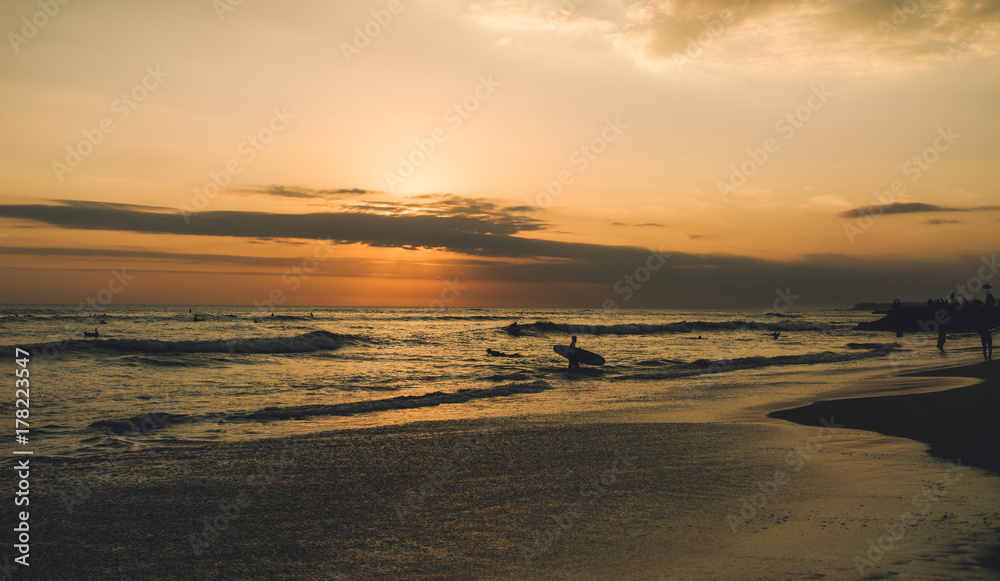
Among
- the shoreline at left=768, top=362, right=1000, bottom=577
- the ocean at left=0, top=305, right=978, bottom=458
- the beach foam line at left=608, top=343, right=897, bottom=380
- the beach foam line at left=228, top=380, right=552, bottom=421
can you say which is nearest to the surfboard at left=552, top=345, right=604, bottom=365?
the ocean at left=0, top=305, right=978, bottom=458

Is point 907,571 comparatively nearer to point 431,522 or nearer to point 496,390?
point 431,522

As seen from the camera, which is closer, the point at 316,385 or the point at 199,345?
the point at 316,385

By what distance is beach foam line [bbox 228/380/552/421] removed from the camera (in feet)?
56.0

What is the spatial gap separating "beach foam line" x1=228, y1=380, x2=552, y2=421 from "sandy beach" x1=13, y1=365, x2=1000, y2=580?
12.8ft

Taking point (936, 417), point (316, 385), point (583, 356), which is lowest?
point (316, 385)

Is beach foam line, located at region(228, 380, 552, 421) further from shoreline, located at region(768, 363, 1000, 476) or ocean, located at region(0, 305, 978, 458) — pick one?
shoreline, located at region(768, 363, 1000, 476)

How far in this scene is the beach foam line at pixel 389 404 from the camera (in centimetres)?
1708

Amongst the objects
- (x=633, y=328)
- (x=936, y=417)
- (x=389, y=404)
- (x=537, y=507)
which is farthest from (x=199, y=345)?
(x=633, y=328)

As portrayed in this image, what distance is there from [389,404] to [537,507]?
11.8m

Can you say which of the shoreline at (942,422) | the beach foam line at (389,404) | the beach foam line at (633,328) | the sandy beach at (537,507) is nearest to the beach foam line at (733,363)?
the beach foam line at (389,404)

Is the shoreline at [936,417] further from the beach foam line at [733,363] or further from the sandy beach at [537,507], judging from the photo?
the beach foam line at [733,363]

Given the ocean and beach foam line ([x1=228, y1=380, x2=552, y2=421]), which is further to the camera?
beach foam line ([x1=228, y1=380, x2=552, y2=421])

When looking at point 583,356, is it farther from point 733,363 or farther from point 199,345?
point 199,345

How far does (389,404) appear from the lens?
1934 centimetres
